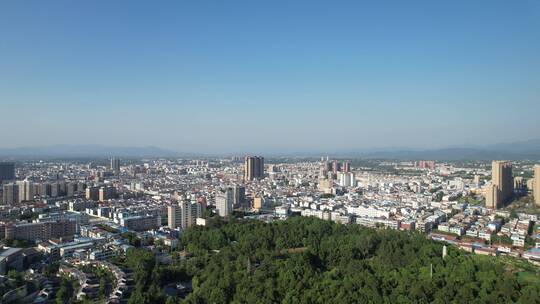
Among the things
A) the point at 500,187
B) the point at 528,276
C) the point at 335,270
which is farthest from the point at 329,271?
the point at 500,187

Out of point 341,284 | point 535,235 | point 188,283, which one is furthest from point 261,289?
point 535,235

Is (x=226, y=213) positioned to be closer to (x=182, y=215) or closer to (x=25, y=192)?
(x=182, y=215)

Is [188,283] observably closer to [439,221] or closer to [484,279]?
[484,279]

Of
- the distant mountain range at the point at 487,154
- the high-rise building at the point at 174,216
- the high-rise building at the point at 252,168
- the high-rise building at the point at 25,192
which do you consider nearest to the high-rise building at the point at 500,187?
the high-rise building at the point at 174,216

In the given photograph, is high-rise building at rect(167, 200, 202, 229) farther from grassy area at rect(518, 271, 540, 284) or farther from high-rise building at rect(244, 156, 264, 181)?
high-rise building at rect(244, 156, 264, 181)

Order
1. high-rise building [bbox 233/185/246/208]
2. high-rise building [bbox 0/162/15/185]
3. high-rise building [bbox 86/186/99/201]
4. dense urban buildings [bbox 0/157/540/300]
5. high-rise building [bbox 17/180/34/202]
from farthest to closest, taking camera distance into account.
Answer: high-rise building [bbox 0/162/15/185], high-rise building [bbox 86/186/99/201], high-rise building [bbox 17/180/34/202], high-rise building [bbox 233/185/246/208], dense urban buildings [bbox 0/157/540/300]

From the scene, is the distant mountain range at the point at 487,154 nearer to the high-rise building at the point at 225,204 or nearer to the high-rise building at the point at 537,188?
the high-rise building at the point at 537,188

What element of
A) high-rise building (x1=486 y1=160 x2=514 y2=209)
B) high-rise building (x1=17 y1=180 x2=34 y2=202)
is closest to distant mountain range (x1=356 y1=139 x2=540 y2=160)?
high-rise building (x1=486 y1=160 x2=514 y2=209)
